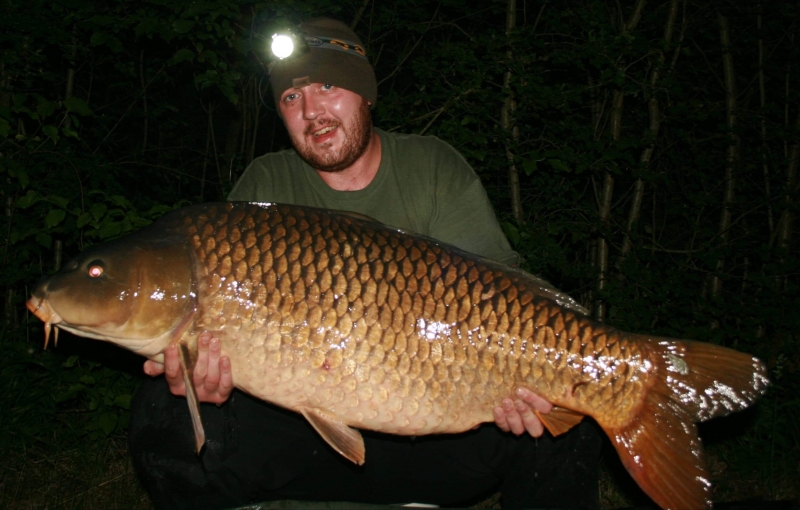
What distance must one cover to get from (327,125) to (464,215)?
19.1 inches

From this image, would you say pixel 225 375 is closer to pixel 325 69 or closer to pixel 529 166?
pixel 325 69

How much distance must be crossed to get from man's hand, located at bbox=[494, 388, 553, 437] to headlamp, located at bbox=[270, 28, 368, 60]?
118 centimetres

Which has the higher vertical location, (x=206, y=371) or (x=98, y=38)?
(x=98, y=38)

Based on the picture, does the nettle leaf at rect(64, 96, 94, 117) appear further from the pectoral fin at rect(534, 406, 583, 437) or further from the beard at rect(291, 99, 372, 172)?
the pectoral fin at rect(534, 406, 583, 437)

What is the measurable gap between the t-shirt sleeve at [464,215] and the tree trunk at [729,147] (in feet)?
5.73

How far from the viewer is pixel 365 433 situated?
191 centimetres

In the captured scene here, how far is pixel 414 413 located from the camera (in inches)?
61.1

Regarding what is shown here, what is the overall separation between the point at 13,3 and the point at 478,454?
7.78 feet

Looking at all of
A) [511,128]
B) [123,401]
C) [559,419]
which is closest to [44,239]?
[123,401]

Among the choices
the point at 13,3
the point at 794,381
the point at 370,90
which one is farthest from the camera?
the point at 794,381

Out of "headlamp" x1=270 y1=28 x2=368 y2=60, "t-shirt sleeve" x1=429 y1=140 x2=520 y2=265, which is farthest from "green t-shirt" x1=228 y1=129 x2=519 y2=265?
"headlamp" x1=270 y1=28 x2=368 y2=60

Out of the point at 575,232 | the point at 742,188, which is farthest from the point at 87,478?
the point at 742,188

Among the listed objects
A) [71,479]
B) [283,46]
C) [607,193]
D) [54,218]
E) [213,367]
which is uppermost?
[283,46]

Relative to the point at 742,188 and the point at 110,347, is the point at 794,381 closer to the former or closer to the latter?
the point at 742,188
